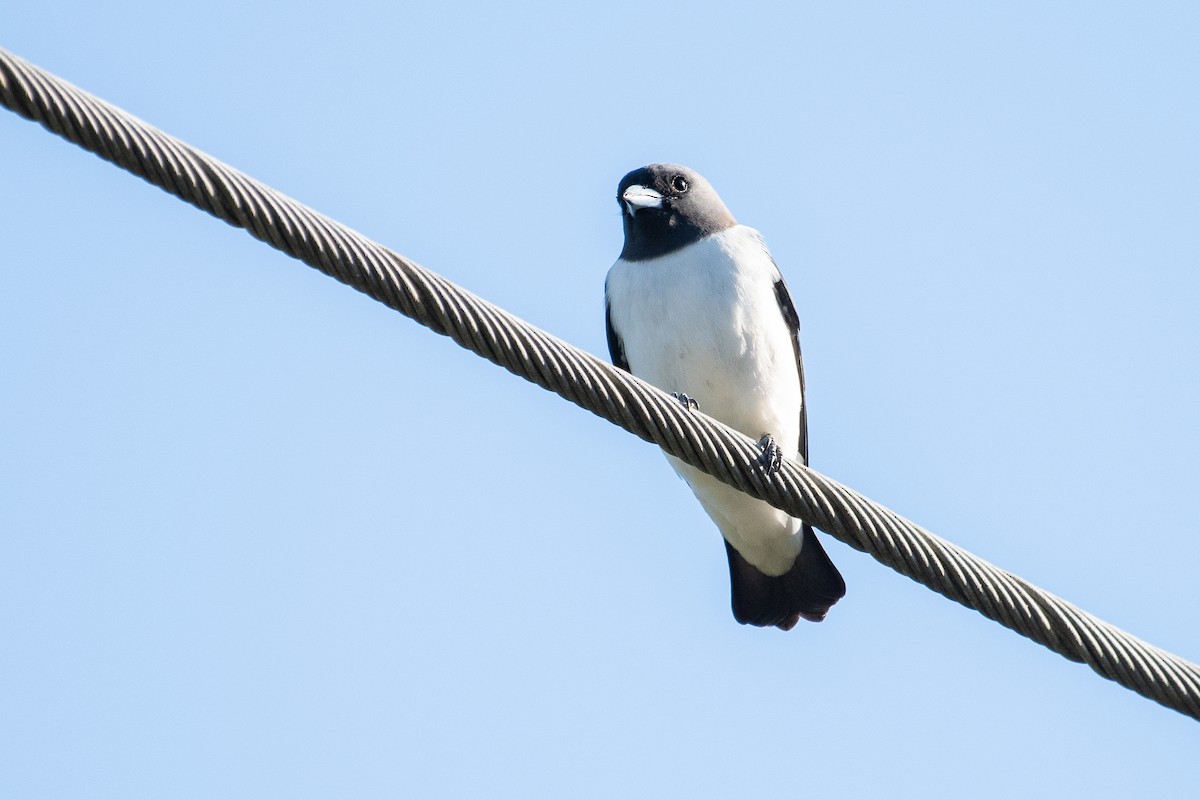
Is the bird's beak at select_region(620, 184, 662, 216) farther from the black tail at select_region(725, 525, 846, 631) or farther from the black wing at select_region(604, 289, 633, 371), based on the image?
the black tail at select_region(725, 525, 846, 631)

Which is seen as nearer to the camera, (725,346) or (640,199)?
(725,346)

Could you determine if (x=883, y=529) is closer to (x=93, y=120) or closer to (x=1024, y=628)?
(x=1024, y=628)

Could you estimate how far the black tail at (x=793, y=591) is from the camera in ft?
20.0

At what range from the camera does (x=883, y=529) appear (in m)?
3.52

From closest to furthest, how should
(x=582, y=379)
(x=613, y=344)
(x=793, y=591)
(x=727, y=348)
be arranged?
(x=582, y=379) < (x=727, y=348) < (x=793, y=591) < (x=613, y=344)

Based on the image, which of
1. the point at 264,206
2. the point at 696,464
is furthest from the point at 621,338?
the point at 264,206

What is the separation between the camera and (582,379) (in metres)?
3.29

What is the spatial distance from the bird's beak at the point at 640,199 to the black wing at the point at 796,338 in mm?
554

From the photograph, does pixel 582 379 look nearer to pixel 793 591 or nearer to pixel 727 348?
pixel 727 348

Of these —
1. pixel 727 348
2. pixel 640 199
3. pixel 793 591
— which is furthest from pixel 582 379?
pixel 640 199

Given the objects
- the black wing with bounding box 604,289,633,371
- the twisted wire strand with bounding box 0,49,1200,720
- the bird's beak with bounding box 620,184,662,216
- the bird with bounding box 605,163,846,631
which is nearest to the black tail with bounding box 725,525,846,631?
the bird with bounding box 605,163,846,631

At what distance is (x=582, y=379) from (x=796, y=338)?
3.21 m

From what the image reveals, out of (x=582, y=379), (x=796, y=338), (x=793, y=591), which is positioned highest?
(x=582, y=379)

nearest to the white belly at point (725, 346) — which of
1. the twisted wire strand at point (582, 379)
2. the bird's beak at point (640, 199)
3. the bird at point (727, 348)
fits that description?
the bird at point (727, 348)
